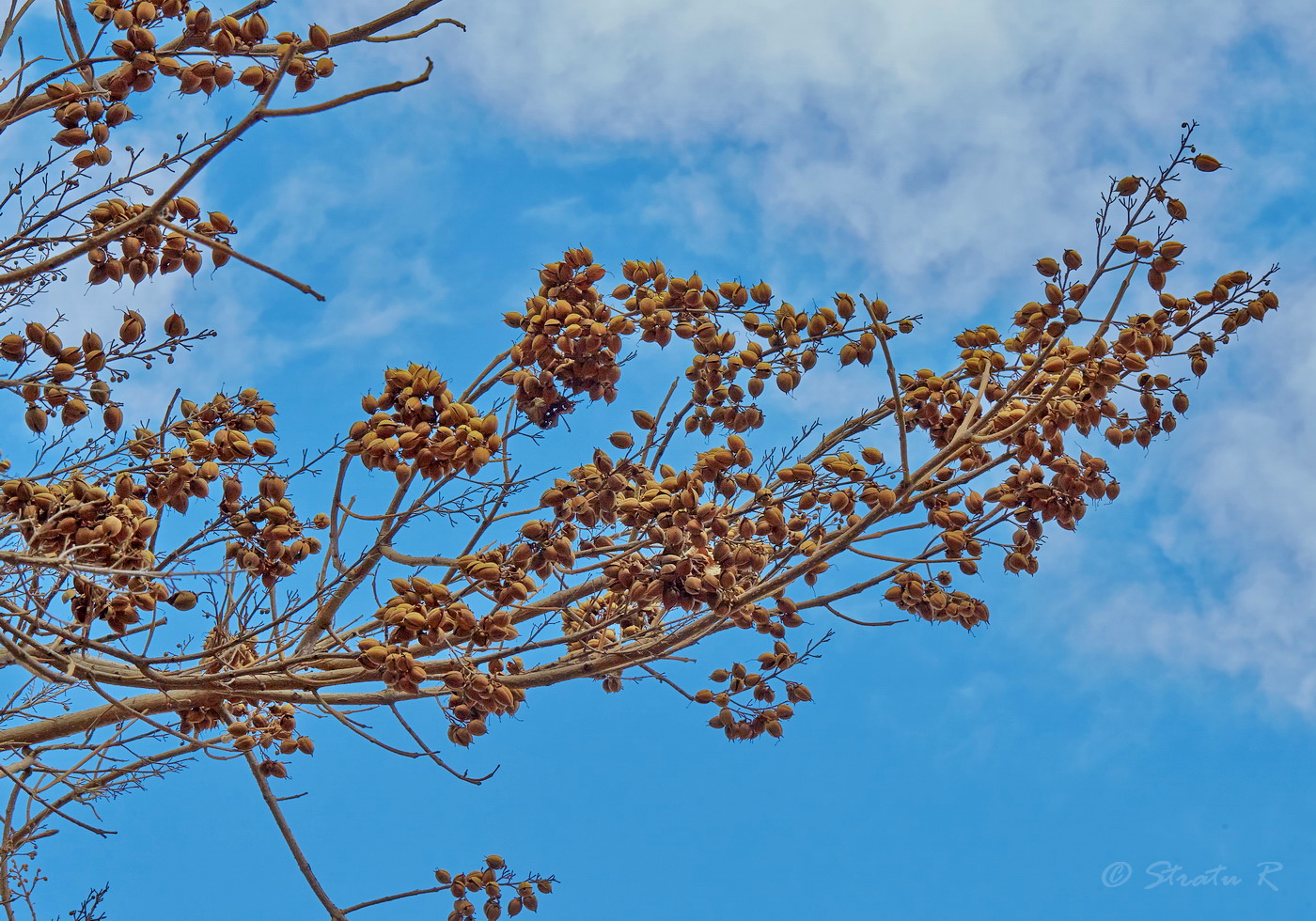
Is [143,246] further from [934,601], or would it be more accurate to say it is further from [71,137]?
[934,601]

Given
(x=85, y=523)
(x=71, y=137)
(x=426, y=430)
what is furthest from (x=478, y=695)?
(x=71, y=137)

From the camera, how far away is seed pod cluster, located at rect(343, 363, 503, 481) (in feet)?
12.8

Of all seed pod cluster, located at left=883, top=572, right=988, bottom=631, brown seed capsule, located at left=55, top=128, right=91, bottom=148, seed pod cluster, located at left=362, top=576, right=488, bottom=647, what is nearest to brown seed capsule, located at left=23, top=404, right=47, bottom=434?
brown seed capsule, located at left=55, top=128, right=91, bottom=148

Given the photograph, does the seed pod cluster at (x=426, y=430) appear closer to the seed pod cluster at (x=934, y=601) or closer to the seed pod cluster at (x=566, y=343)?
the seed pod cluster at (x=566, y=343)

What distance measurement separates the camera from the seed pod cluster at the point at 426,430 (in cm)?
389

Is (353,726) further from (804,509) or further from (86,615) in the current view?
(804,509)

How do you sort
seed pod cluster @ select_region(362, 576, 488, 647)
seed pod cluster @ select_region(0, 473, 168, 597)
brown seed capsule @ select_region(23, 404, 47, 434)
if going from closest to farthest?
seed pod cluster @ select_region(362, 576, 488, 647), seed pod cluster @ select_region(0, 473, 168, 597), brown seed capsule @ select_region(23, 404, 47, 434)

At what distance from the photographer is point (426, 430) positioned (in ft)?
13.0

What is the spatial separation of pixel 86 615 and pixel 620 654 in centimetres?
192

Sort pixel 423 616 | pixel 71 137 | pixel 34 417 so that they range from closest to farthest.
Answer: pixel 423 616
pixel 34 417
pixel 71 137

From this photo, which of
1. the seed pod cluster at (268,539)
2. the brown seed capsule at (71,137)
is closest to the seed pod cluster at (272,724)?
the seed pod cluster at (268,539)

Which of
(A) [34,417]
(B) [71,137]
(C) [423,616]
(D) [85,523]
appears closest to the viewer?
(C) [423,616]

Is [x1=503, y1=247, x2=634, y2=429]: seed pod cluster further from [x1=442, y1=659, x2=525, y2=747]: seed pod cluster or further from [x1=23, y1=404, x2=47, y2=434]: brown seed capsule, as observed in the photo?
[x1=23, y1=404, x2=47, y2=434]: brown seed capsule

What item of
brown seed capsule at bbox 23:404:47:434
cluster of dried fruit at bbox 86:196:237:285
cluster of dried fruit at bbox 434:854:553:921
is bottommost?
cluster of dried fruit at bbox 434:854:553:921
